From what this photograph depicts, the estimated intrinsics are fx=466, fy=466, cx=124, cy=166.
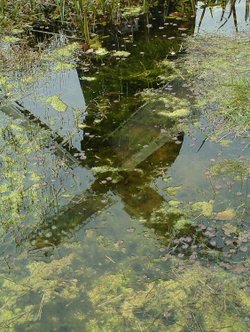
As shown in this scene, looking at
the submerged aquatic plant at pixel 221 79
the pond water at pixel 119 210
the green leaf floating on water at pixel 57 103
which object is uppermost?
the submerged aquatic plant at pixel 221 79

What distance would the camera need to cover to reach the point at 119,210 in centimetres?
269

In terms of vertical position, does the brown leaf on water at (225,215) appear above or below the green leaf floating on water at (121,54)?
below

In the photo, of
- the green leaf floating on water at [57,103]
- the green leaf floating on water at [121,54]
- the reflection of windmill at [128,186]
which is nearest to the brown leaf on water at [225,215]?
the reflection of windmill at [128,186]

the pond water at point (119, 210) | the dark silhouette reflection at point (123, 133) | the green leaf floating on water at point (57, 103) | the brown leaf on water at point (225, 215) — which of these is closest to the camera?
the pond water at point (119, 210)

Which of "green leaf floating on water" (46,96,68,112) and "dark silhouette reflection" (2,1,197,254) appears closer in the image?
"dark silhouette reflection" (2,1,197,254)

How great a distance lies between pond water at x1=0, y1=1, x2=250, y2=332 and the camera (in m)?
2.12

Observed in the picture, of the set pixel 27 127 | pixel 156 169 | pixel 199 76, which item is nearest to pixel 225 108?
pixel 199 76

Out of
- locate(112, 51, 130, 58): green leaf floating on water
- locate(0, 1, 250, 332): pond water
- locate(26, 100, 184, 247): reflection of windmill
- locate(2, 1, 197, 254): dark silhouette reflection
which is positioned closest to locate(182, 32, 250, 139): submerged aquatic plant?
locate(0, 1, 250, 332): pond water

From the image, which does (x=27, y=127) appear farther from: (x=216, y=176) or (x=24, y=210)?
(x=216, y=176)

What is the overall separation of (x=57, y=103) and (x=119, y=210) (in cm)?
148

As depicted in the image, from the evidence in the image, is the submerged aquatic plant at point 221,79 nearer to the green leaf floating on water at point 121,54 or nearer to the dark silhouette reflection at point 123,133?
the dark silhouette reflection at point 123,133

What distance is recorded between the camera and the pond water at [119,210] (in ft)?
6.95

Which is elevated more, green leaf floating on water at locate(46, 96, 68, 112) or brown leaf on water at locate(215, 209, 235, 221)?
green leaf floating on water at locate(46, 96, 68, 112)

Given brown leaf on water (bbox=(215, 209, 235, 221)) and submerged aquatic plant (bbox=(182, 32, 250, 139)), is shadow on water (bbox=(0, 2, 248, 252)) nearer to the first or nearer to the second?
submerged aquatic plant (bbox=(182, 32, 250, 139))
